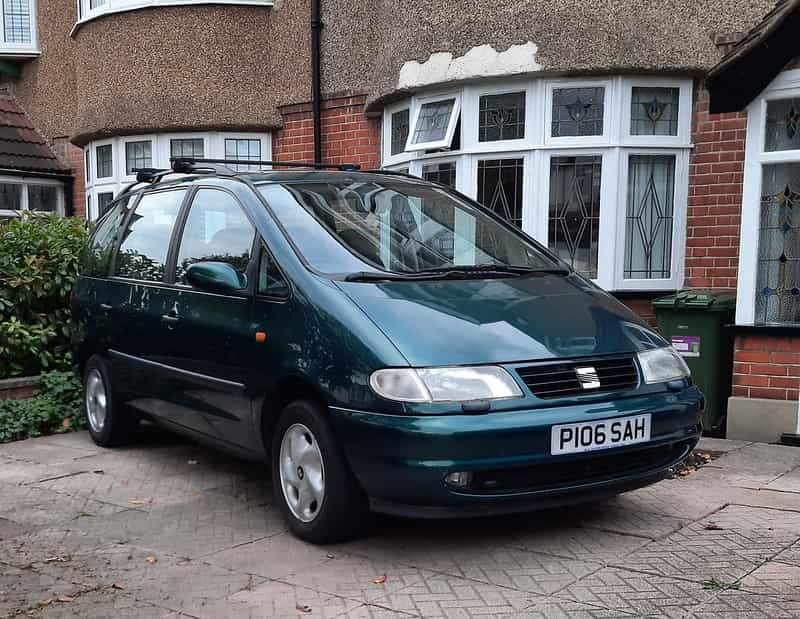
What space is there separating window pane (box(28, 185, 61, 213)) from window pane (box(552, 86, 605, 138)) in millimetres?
9085

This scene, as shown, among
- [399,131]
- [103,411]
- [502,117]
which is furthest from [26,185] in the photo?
[103,411]

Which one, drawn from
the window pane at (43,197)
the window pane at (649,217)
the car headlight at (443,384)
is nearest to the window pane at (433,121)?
the window pane at (649,217)

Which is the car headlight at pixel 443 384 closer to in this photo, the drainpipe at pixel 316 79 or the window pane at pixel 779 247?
the window pane at pixel 779 247

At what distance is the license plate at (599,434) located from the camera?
3879 millimetres

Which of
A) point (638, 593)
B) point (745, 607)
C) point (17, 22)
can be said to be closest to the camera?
point (745, 607)

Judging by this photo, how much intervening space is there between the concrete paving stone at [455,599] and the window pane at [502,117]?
5804 mm

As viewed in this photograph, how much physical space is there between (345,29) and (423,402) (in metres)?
8.10

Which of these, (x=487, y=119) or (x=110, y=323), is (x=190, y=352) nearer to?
(x=110, y=323)

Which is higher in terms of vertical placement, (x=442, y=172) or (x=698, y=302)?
(x=442, y=172)

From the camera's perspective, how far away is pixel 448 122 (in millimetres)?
9117

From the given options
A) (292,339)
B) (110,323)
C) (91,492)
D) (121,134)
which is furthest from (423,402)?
(121,134)

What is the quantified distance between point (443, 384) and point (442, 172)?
594 cm

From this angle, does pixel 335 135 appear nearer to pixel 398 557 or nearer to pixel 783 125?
pixel 783 125

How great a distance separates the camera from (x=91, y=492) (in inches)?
213
